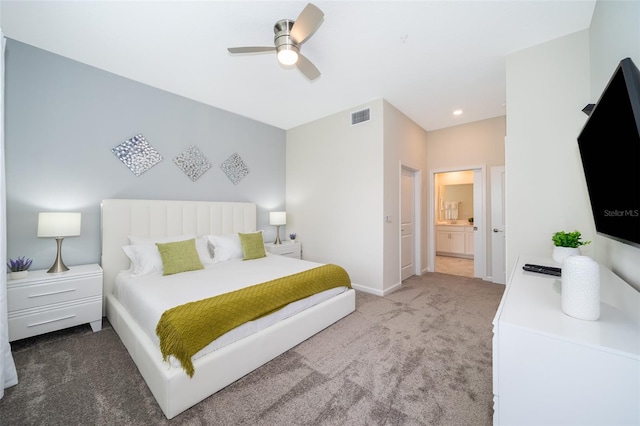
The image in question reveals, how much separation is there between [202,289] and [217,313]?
0.50m

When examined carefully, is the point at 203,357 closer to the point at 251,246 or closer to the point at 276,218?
the point at 251,246

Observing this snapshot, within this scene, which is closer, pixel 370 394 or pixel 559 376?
pixel 559 376

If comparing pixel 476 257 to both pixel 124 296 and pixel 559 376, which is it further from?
pixel 124 296

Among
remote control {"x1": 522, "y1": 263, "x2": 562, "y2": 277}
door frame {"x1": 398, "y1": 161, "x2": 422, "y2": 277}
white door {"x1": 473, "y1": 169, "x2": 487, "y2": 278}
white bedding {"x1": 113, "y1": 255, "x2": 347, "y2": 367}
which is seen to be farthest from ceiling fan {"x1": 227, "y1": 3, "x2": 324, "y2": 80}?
white door {"x1": 473, "y1": 169, "x2": 487, "y2": 278}

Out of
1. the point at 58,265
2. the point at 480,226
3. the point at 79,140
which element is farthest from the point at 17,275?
the point at 480,226

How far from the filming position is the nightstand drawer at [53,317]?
2.08m

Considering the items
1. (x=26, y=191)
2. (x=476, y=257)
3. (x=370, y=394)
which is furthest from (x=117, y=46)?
(x=476, y=257)

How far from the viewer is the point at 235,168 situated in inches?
160

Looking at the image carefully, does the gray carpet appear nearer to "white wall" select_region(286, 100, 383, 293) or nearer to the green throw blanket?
the green throw blanket

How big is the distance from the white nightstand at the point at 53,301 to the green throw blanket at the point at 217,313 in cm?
145

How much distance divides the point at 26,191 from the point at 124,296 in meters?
1.46

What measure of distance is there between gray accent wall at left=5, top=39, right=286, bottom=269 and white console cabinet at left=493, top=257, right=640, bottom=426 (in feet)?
12.4

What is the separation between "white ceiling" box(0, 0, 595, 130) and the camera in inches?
77.0

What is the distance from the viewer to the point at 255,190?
4371 millimetres
